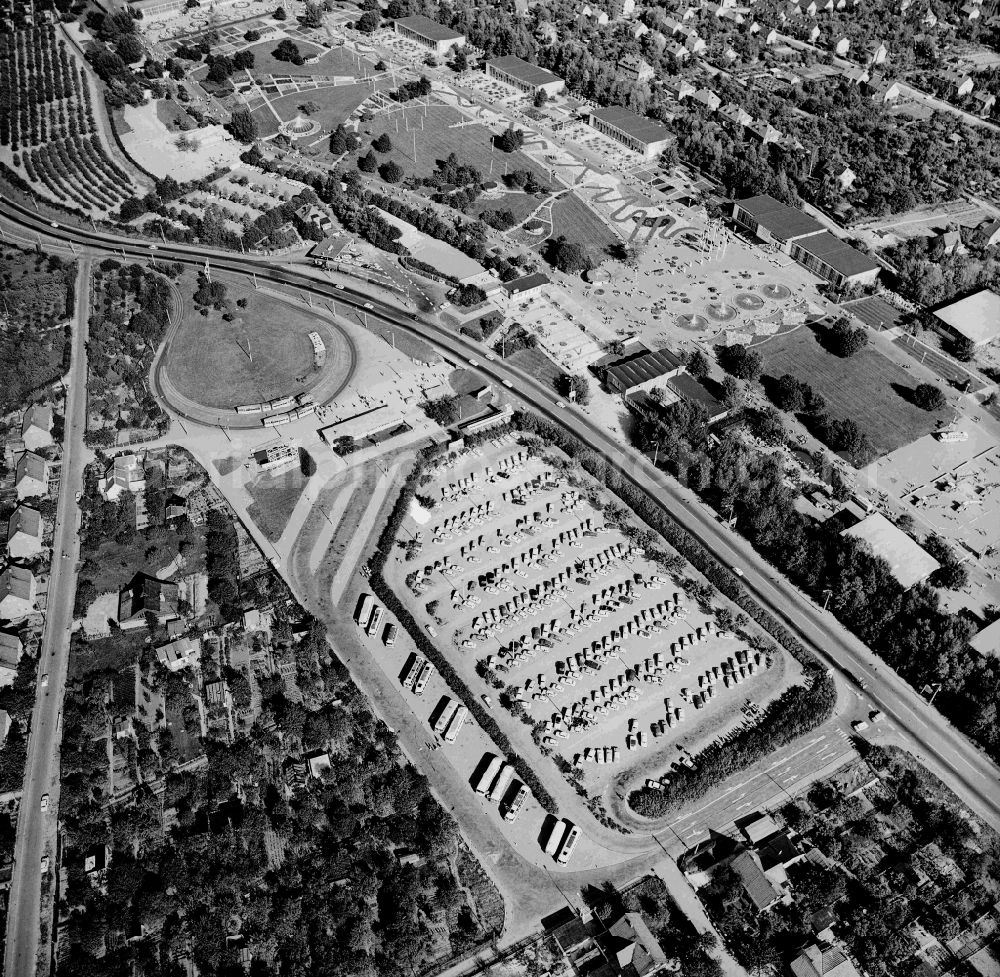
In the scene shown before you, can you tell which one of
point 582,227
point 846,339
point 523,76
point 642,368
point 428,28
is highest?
point 846,339

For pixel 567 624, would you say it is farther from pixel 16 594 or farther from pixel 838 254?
pixel 838 254

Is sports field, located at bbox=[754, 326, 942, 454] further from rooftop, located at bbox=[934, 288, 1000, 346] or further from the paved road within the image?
the paved road

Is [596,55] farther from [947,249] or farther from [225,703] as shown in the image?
[225,703]

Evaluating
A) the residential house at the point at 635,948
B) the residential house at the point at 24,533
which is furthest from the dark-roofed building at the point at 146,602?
the residential house at the point at 635,948

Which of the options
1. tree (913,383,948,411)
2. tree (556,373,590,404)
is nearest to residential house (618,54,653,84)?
tree (556,373,590,404)

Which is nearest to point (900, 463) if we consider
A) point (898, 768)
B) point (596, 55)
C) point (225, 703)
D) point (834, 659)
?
point (834, 659)

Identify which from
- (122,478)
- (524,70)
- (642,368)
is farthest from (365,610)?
(524,70)

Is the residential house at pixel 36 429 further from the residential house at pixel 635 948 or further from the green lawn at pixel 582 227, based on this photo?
the residential house at pixel 635 948
